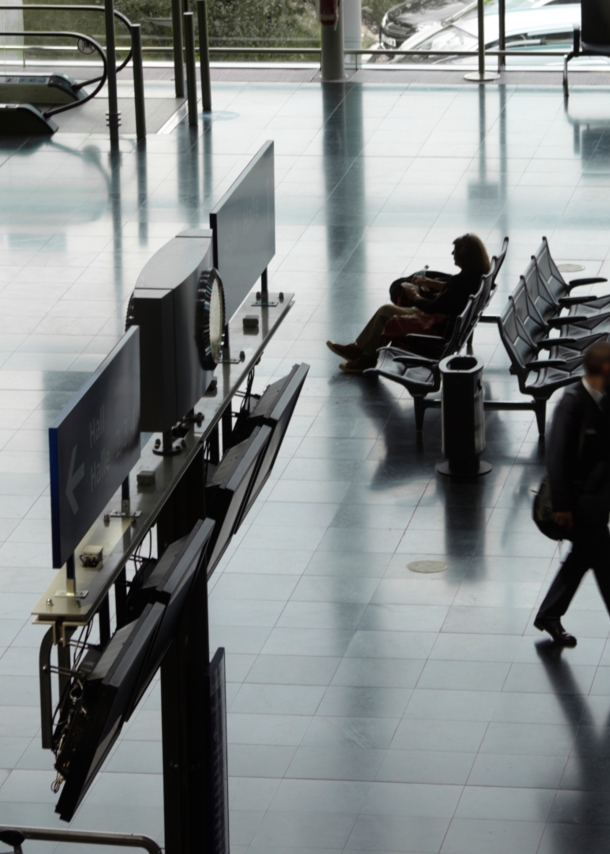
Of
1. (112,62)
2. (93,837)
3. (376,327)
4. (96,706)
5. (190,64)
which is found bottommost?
(93,837)

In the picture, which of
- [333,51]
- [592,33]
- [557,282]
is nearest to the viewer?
[557,282]

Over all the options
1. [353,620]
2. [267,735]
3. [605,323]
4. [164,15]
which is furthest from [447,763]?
[164,15]

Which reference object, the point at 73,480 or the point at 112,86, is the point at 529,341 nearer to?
the point at 73,480

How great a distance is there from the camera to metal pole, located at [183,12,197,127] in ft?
63.4

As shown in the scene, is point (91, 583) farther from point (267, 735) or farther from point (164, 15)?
point (164, 15)

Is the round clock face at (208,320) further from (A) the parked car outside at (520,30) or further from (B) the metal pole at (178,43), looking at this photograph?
(A) the parked car outside at (520,30)

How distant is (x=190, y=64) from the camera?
19656 millimetres

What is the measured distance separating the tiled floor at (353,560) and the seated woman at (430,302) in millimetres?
227

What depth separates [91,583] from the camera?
3.38 m

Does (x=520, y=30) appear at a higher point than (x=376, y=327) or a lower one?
higher

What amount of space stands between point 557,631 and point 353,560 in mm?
1531

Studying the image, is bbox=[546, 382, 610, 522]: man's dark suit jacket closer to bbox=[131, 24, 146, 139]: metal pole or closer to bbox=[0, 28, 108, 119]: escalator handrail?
bbox=[131, 24, 146, 139]: metal pole

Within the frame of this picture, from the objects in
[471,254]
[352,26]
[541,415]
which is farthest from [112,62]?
[541,415]

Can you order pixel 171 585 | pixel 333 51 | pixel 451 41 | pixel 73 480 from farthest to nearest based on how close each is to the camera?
pixel 451 41 < pixel 333 51 < pixel 171 585 < pixel 73 480
